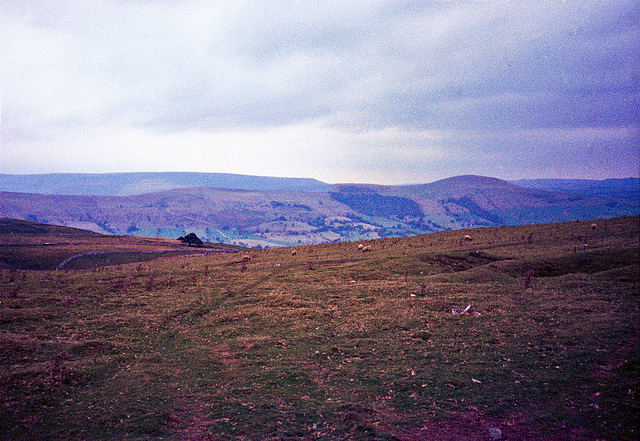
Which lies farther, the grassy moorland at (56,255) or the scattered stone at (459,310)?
the grassy moorland at (56,255)

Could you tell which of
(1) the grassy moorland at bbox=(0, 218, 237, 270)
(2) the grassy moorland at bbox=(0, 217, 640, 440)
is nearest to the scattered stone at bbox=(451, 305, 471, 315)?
(2) the grassy moorland at bbox=(0, 217, 640, 440)

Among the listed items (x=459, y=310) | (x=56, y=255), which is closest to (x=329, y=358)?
(x=459, y=310)

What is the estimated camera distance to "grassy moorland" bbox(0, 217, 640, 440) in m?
10.8

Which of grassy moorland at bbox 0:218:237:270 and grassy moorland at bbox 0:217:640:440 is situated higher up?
grassy moorland at bbox 0:217:640:440

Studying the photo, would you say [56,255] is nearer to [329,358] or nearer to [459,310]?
[329,358]

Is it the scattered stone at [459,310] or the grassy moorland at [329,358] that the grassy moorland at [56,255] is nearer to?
the grassy moorland at [329,358]

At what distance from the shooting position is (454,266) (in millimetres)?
37688

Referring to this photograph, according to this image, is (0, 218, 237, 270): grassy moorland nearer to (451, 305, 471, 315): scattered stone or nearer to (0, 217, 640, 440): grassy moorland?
(0, 217, 640, 440): grassy moorland

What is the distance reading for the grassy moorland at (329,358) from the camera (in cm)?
1084

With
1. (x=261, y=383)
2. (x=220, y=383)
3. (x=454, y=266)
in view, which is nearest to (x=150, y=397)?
(x=220, y=383)

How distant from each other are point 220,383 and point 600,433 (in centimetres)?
1273

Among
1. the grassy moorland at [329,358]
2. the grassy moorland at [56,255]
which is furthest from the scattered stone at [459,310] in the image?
the grassy moorland at [56,255]

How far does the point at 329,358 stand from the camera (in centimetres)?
1653

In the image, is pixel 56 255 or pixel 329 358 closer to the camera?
pixel 329 358
